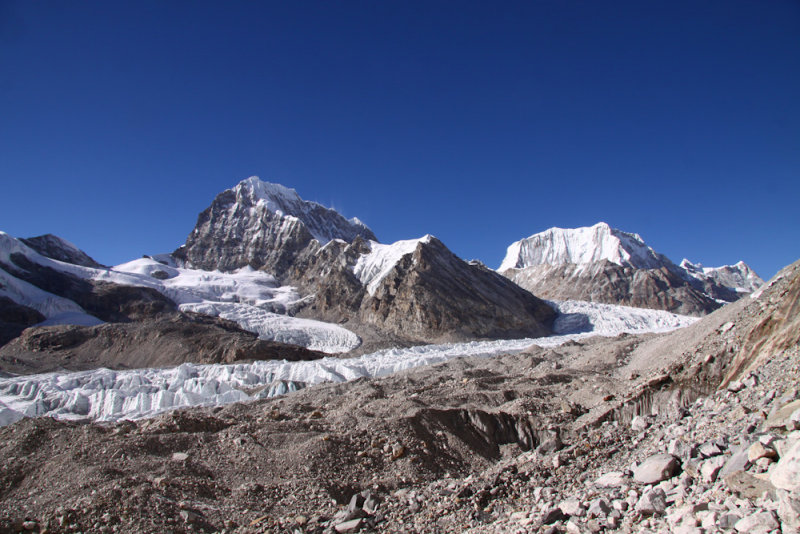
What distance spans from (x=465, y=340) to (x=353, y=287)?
88.1ft

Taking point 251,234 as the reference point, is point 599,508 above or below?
below

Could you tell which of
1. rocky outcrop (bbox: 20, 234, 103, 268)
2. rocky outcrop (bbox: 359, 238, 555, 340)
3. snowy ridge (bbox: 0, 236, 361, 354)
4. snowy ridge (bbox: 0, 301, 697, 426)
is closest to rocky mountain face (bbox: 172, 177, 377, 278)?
snowy ridge (bbox: 0, 236, 361, 354)

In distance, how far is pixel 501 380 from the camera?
656 inches

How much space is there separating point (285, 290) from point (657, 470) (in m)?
103

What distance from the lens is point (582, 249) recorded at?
161m

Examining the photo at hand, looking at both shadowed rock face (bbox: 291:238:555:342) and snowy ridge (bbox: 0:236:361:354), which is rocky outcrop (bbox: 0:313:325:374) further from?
shadowed rock face (bbox: 291:238:555:342)

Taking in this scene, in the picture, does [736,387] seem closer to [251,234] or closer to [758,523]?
[758,523]

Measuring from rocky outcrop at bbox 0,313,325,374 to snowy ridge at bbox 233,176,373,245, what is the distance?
256 ft

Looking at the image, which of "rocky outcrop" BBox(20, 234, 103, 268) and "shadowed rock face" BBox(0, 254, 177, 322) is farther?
"rocky outcrop" BBox(20, 234, 103, 268)

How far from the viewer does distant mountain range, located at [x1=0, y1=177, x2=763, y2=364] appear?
67.1 m

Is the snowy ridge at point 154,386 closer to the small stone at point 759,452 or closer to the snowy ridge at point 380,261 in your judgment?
the small stone at point 759,452

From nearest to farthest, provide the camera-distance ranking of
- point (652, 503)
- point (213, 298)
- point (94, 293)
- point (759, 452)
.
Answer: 1. point (759, 452)
2. point (652, 503)
3. point (94, 293)
4. point (213, 298)

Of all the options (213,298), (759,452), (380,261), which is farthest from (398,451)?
(213,298)

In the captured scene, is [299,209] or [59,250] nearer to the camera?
[59,250]
